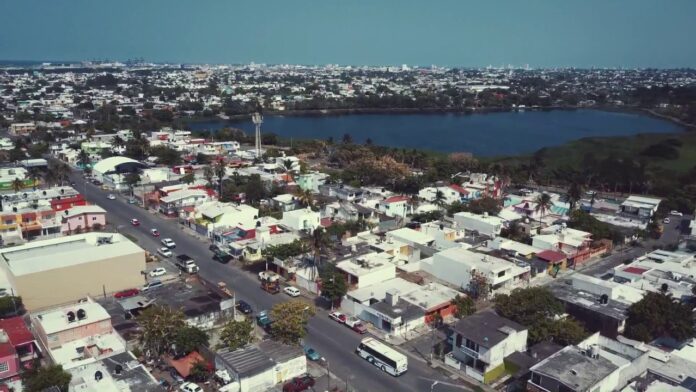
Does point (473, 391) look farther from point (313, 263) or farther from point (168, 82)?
point (168, 82)

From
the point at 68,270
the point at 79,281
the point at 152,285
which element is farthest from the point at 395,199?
the point at 68,270

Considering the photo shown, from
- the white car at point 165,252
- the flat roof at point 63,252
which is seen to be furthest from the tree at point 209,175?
the flat roof at point 63,252

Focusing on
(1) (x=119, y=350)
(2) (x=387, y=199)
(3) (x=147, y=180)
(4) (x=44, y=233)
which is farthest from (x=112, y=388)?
(3) (x=147, y=180)

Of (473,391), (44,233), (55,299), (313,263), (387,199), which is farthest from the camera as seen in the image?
(387,199)

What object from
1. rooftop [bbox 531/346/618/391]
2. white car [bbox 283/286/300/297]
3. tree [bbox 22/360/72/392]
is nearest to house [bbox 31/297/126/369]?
tree [bbox 22/360/72/392]

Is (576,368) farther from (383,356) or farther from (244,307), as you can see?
(244,307)

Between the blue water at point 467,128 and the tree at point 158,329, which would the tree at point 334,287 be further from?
the blue water at point 467,128
